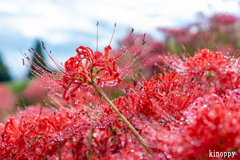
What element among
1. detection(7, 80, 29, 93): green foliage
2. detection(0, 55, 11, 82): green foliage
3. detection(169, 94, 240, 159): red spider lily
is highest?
detection(0, 55, 11, 82): green foliage

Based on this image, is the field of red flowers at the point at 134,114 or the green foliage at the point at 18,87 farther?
the green foliage at the point at 18,87

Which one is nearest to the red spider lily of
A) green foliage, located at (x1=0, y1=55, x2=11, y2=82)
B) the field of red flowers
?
the field of red flowers

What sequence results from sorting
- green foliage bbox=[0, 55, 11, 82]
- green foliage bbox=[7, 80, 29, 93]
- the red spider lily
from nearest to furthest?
the red spider lily < green foliage bbox=[7, 80, 29, 93] < green foliage bbox=[0, 55, 11, 82]

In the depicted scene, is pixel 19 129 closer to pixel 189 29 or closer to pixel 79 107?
pixel 79 107

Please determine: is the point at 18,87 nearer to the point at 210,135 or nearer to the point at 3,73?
the point at 3,73

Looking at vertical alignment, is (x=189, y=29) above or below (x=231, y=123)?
above

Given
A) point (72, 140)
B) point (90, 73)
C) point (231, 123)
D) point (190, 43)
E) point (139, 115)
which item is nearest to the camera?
point (231, 123)

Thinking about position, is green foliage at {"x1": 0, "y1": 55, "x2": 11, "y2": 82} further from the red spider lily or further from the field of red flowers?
the red spider lily

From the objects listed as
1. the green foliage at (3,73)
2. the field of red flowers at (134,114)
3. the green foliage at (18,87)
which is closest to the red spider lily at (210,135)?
the field of red flowers at (134,114)

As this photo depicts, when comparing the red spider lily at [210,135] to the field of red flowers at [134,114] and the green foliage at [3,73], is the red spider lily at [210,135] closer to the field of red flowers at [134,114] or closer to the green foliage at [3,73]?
the field of red flowers at [134,114]

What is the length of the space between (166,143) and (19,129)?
3.25 ft

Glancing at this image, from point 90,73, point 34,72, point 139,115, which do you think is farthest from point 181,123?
point 34,72

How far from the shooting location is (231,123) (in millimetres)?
735

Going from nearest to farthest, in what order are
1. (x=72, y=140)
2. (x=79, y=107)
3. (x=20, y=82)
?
(x=79, y=107)
(x=72, y=140)
(x=20, y=82)
